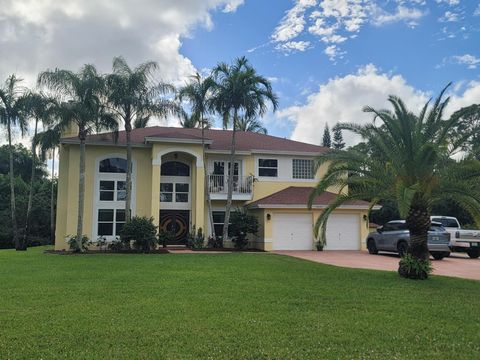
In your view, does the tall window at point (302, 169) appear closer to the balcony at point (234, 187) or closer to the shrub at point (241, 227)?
the balcony at point (234, 187)

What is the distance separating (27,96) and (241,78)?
11.6m

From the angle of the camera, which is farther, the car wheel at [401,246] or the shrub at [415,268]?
the car wheel at [401,246]

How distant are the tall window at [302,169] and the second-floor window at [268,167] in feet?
3.89

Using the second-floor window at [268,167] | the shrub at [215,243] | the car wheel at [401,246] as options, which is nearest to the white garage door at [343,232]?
the second-floor window at [268,167]

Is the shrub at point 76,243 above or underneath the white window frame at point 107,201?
underneath

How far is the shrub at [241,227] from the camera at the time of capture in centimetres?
2403

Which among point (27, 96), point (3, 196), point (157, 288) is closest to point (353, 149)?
point (157, 288)

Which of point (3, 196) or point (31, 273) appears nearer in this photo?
point (31, 273)

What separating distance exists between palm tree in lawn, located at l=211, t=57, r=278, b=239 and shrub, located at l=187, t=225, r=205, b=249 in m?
2.24

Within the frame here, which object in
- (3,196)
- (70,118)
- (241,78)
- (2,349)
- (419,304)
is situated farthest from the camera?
(3,196)

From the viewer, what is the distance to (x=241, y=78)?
22953 mm

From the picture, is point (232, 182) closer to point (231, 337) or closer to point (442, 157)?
point (442, 157)

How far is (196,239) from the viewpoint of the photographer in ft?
78.5

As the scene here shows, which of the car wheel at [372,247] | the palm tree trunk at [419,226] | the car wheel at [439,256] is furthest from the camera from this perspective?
→ the car wheel at [372,247]
